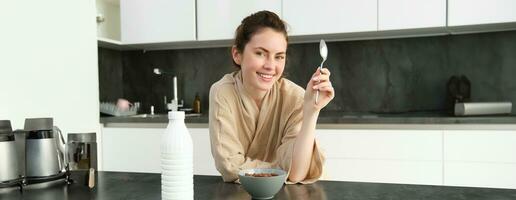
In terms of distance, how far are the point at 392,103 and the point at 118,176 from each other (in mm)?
2133

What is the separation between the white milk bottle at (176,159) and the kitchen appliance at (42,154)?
532 mm

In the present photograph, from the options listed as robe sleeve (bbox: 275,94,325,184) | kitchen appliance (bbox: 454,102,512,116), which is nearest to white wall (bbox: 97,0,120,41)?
robe sleeve (bbox: 275,94,325,184)

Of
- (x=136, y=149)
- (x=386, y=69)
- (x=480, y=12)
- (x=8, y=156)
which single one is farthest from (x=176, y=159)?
(x=386, y=69)

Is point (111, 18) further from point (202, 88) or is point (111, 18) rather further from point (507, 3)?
point (507, 3)

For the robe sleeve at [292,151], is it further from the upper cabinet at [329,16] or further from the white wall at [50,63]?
the white wall at [50,63]

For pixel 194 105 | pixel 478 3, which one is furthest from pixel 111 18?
pixel 478 3

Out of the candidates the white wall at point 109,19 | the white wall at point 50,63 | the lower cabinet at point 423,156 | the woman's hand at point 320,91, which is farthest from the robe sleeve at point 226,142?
the white wall at point 109,19

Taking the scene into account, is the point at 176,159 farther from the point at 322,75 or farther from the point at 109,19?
the point at 109,19

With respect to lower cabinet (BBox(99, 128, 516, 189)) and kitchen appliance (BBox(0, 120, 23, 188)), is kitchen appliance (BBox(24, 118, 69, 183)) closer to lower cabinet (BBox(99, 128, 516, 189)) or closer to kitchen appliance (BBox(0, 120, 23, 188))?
kitchen appliance (BBox(0, 120, 23, 188))

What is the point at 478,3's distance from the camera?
2.41 m

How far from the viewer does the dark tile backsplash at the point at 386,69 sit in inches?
108

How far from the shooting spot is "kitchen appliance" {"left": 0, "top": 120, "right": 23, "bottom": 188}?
48.1 inches

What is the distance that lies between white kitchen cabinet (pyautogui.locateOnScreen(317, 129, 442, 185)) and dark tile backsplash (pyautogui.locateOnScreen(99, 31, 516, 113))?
1.98 ft

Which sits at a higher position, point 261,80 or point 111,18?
point 111,18
